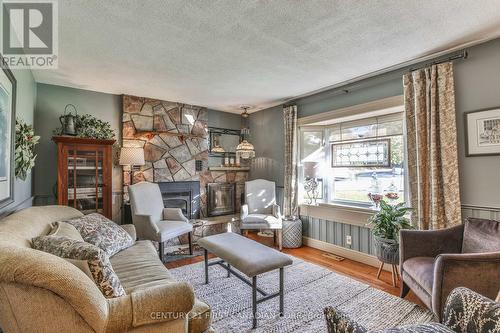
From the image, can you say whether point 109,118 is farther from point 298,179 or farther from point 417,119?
point 417,119

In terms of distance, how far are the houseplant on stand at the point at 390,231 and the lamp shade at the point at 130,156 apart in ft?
11.1

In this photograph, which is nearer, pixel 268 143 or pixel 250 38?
pixel 250 38

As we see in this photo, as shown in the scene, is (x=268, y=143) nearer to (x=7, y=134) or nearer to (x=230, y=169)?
(x=230, y=169)

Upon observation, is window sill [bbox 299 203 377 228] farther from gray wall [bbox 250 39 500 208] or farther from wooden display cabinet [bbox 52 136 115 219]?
wooden display cabinet [bbox 52 136 115 219]

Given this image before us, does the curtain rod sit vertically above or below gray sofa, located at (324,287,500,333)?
above

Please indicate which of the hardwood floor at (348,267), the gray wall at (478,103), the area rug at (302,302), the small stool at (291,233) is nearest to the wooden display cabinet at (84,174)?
the hardwood floor at (348,267)

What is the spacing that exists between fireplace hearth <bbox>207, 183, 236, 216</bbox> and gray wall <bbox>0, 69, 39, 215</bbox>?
8.73 ft

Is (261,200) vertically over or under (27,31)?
under

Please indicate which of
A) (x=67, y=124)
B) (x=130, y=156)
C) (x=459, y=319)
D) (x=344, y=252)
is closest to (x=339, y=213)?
(x=344, y=252)

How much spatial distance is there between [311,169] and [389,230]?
63.9 inches

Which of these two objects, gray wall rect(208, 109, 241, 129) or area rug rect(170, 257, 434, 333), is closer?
area rug rect(170, 257, 434, 333)

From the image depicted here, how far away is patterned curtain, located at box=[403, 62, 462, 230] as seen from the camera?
7.98ft

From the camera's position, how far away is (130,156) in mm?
3623

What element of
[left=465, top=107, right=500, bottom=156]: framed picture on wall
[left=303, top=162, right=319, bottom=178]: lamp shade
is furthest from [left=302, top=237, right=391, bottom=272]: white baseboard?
[left=465, top=107, right=500, bottom=156]: framed picture on wall
